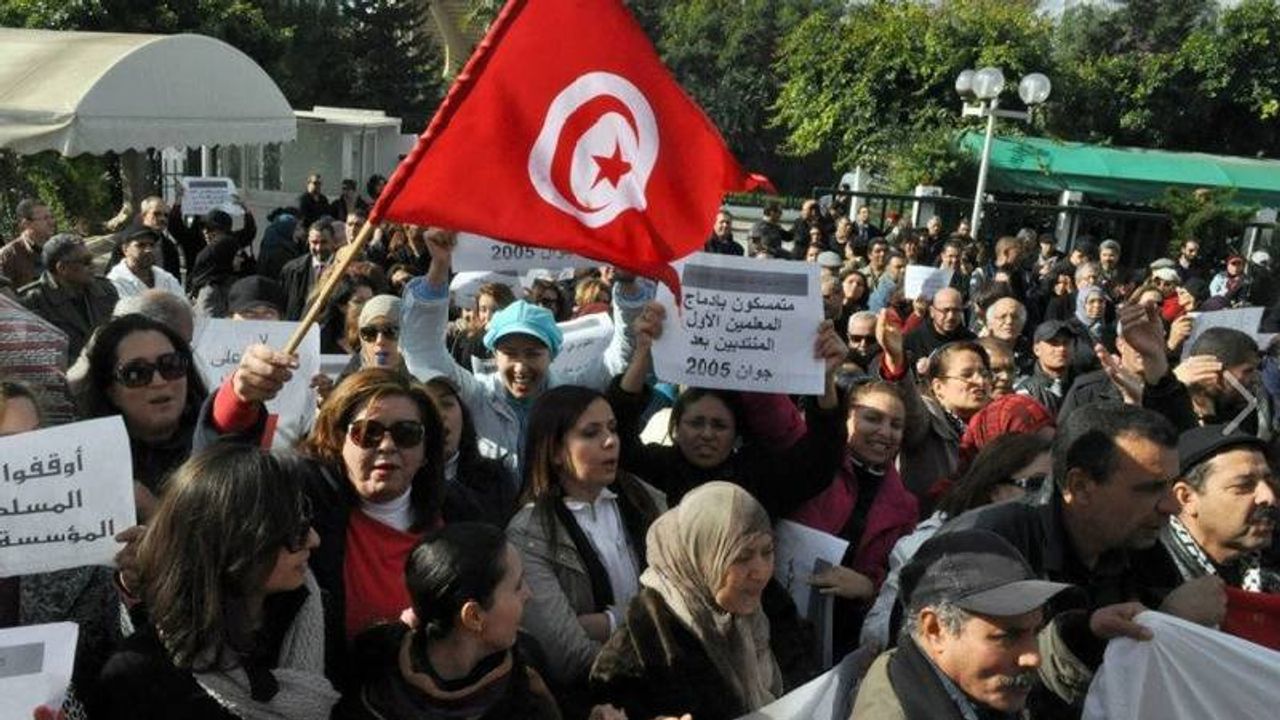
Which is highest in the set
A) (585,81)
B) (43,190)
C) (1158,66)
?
(1158,66)

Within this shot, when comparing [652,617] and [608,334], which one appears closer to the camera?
[652,617]

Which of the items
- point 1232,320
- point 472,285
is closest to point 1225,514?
point 1232,320

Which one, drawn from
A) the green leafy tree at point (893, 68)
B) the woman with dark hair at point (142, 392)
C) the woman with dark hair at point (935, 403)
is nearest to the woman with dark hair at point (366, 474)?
the woman with dark hair at point (142, 392)

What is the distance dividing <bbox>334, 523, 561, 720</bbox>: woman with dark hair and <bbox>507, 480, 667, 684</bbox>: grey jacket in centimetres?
46

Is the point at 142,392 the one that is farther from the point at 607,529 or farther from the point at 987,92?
the point at 987,92

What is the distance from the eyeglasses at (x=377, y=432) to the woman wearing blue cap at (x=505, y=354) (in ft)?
3.58

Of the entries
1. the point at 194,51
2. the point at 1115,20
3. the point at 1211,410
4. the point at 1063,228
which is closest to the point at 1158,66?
the point at 1115,20

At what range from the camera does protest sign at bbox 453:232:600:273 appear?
184 inches

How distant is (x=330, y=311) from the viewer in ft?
20.7

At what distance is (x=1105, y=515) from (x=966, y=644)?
2.97 feet

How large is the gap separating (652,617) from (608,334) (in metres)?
2.32

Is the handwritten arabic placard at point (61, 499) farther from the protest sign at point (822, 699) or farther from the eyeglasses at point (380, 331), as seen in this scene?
the eyeglasses at point (380, 331)

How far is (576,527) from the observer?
10.8 ft

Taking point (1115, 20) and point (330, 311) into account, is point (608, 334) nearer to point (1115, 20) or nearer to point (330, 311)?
point (330, 311)
